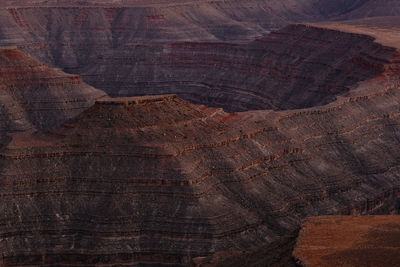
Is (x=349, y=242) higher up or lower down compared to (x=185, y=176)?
higher up

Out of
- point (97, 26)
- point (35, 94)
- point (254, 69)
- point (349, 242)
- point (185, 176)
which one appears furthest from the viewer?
point (97, 26)

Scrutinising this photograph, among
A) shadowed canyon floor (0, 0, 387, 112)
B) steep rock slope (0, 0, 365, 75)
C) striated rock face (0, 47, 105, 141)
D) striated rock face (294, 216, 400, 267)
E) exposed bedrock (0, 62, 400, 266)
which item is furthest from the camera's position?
steep rock slope (0, 0, 365, 75)

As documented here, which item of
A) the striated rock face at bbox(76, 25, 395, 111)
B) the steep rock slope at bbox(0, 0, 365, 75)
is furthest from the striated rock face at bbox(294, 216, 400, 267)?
the steep rock slope at bbox(0, 0, 365, 75)

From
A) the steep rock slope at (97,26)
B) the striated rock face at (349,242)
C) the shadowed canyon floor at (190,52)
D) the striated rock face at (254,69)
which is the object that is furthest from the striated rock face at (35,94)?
the striated rock face at (349,242)

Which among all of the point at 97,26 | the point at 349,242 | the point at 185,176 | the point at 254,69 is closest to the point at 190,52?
the point at 254,69

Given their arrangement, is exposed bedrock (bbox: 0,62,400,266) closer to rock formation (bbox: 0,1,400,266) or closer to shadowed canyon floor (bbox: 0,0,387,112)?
rock formation (bbox: 0,1,400,266)

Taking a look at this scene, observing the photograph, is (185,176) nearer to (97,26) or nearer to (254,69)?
(254,69)
